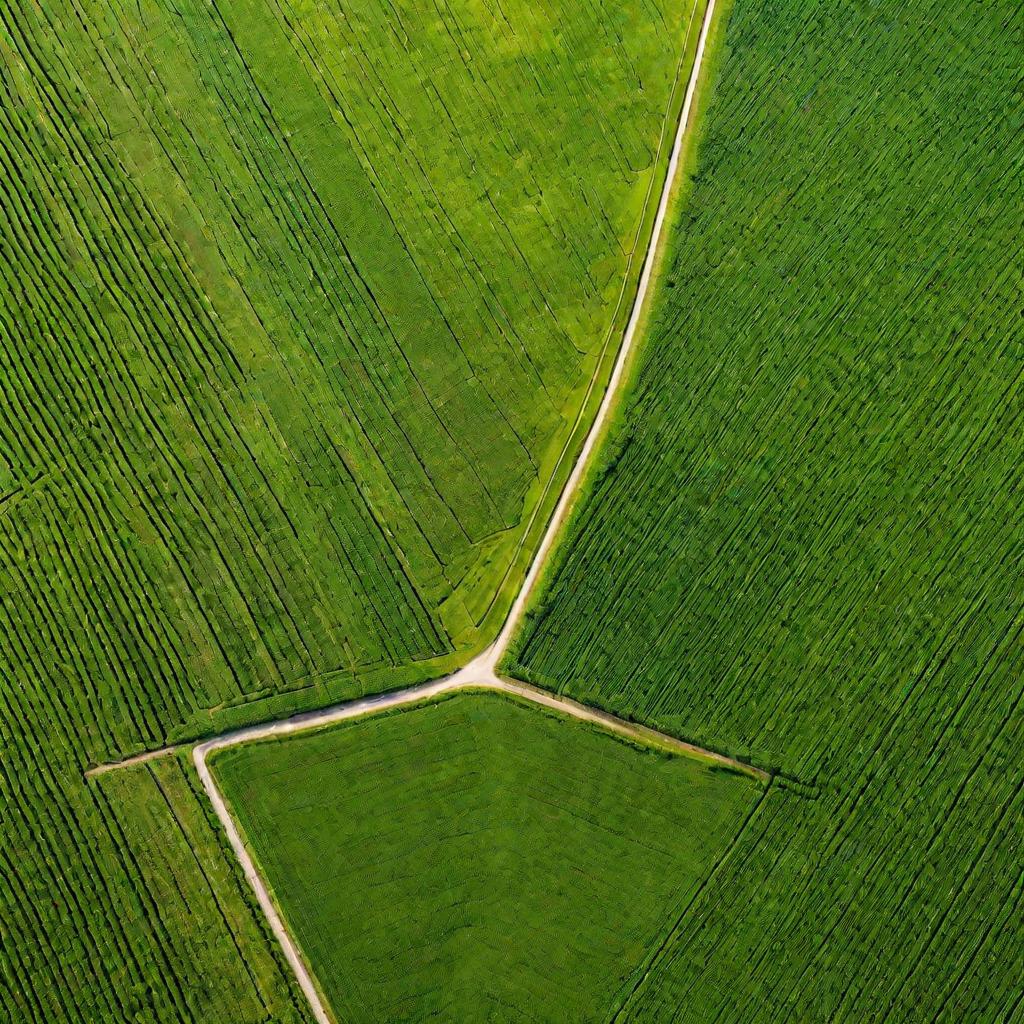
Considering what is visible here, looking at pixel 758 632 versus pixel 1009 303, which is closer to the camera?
pixel 758 632

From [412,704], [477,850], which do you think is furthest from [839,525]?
[477,850]

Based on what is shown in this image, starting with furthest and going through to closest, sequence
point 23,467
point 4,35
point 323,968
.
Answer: point 4,35 < point 23,467 < point 323,968

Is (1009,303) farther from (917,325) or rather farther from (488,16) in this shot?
(488,16)

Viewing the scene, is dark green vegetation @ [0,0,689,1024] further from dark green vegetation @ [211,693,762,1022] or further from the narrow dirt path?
dark green vegetation @ [211,693,762,1022]

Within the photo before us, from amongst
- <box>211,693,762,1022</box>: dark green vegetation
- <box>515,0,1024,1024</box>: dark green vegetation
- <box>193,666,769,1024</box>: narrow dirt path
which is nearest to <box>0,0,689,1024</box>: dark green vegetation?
<box>193,666,769,1024</box>: narrow dirt path

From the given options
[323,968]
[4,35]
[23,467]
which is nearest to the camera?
[323,968]

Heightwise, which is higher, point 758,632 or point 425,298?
point 425,298

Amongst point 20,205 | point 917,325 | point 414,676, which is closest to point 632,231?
point 917,325
